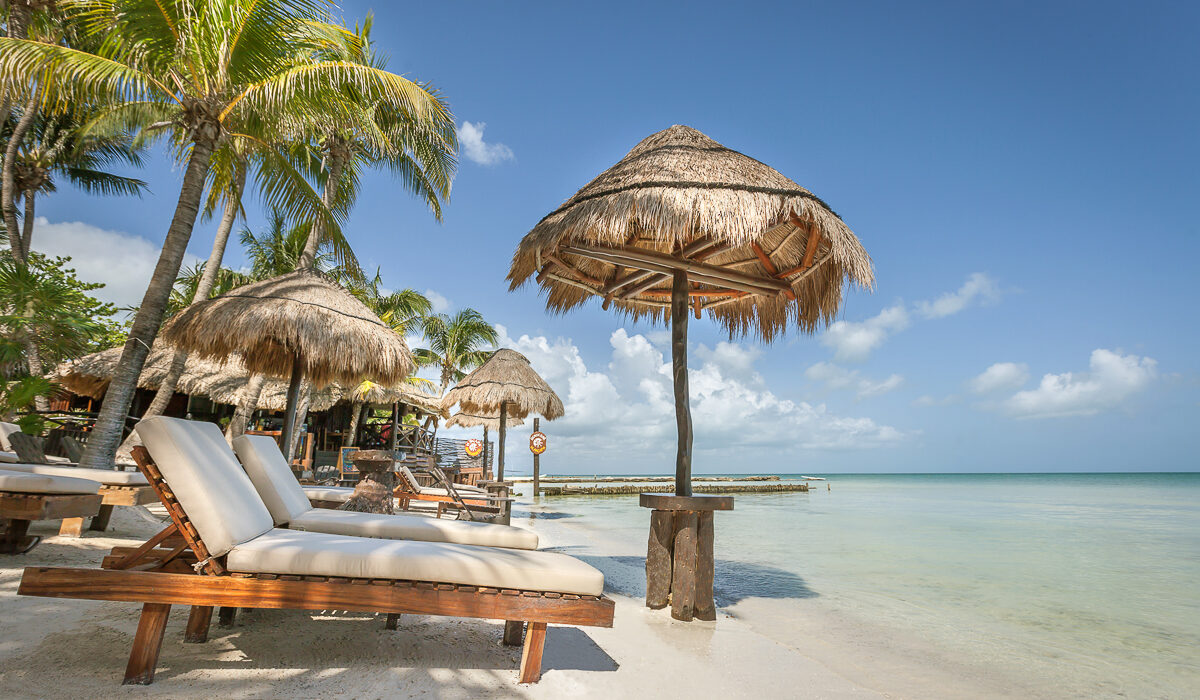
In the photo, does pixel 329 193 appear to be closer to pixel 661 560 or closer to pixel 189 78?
pixel 189 78

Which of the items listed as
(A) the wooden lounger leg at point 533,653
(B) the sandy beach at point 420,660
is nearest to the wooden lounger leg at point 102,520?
(B) the sandy beach at point 420,660

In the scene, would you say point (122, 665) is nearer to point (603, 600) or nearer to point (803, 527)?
point (603, 600)

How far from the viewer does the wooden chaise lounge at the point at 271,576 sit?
6.48 ft

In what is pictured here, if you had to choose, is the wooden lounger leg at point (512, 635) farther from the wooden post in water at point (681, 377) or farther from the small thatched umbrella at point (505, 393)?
the small thatched umbrella at point (505, 393)

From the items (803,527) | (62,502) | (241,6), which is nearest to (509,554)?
(62,502)

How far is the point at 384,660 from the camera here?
2412 millimetres

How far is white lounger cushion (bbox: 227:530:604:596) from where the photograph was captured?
2086 millimetres

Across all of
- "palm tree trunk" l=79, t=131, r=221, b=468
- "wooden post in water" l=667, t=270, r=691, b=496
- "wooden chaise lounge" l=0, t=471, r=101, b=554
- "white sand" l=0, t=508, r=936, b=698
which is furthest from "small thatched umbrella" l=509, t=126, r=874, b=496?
"palm tree trunk" l=79, t=131, r=221, b=468

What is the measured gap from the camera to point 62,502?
3299 millimetres

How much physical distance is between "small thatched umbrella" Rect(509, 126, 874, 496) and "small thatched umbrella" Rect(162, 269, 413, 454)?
2137 millimetres

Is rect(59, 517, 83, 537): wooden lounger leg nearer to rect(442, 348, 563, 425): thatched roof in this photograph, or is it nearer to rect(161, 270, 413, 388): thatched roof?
rect(161, 270, 413, 388): thatched roof

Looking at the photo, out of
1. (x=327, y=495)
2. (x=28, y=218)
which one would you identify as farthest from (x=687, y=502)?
(x=28, y=218)

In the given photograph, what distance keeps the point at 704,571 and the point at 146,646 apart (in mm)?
2868

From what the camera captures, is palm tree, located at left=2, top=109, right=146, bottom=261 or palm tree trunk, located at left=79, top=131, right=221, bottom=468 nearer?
palm tree trunk, located at left=79, top=131, right=221, bottom=468
